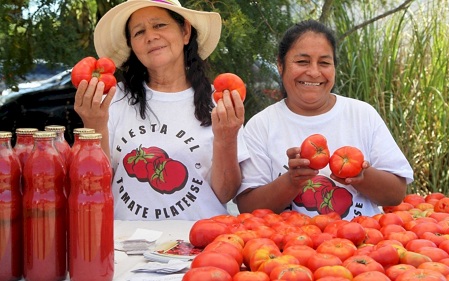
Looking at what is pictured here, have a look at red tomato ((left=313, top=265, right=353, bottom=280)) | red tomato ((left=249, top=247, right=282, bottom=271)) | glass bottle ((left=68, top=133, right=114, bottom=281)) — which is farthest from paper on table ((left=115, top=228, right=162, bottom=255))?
red tomato ((left=313, top=265, right=353, bottom=280))

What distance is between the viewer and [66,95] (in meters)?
6.25

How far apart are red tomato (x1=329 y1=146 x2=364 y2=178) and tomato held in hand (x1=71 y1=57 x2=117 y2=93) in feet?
3.15

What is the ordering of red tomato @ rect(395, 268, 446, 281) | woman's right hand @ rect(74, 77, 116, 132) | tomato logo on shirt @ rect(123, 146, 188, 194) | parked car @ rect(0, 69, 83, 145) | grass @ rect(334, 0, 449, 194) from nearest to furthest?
red tomato @ rect(395, 268, 446, 281)
woman's right hand @ rect(74, 77, 116, 132)
tomato logo on shirt @ rect(123, 146, 188, 194)
grass @ rect(334, 0, 449, 194)
parked car @ rect(0, 69, 83, 145)

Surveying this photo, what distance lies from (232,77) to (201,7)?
1339 mm

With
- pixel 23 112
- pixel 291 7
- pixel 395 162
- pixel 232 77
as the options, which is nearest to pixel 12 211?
pixel 232 77

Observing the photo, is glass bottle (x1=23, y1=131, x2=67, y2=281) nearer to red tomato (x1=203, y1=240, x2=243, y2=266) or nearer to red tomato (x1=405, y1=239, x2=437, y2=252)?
red tomato (x1=203, y1=240, x2=243, y2=266)

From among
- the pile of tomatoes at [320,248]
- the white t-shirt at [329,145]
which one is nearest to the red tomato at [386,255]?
the pile of tomatoes at [320,248]

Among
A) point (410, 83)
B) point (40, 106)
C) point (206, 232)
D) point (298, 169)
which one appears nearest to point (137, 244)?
point (206, 232)

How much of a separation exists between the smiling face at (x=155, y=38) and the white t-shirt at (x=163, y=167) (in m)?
0.26

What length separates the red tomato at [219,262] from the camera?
6.05 ft

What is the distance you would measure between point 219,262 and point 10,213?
24.7 inches

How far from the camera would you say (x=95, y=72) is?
2691mm

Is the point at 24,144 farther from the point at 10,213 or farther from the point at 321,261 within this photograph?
the point at 321,261

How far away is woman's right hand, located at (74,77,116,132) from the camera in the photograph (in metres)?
2.49
